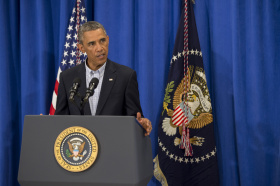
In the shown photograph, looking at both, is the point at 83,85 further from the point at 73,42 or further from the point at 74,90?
the point at 73,42

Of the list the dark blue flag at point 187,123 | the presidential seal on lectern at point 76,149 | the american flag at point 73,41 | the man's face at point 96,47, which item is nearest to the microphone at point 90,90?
the presidential seal on lectern at point 76,149

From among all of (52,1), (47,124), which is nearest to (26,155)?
(47,124)

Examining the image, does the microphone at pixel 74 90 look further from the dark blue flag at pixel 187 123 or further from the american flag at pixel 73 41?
the american flag at pixel 73 41

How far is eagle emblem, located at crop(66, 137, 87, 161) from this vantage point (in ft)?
4.90

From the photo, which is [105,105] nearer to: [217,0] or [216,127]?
[216,127]

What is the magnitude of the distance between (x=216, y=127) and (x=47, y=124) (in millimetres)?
2280

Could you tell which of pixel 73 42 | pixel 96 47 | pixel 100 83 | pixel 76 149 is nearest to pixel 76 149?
pixel 76 149

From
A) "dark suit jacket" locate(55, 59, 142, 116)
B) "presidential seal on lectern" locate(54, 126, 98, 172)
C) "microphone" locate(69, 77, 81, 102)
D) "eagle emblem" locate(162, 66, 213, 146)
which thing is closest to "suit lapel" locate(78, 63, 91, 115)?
"dark suit jacket" locate(55, 59, 142, 116)

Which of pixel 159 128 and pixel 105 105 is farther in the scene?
pixel 159 128

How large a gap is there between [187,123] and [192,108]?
0.17 meters

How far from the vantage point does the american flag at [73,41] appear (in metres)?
3.58

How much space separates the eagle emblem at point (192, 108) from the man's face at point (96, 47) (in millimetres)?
1260

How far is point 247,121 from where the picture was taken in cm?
329

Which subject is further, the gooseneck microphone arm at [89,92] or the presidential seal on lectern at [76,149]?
the gooseneck microphone arm at [89,92]
